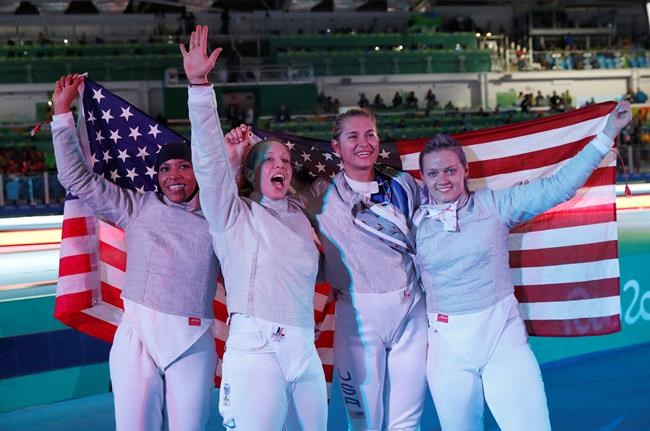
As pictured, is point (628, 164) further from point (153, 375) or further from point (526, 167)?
point (153, 375)

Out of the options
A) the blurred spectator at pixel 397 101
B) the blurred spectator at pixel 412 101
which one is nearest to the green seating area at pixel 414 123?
the blurred spectator at pixel 412 101

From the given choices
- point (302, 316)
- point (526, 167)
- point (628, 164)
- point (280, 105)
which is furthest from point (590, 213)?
point (280, 105)

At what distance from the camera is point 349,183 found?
150 inches

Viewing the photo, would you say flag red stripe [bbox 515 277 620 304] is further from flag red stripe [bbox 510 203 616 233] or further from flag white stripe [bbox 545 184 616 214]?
flag white stripe [bbox 545 184 616 214]

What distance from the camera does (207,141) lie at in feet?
10.5

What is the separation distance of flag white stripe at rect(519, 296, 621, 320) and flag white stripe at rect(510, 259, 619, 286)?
12 cm

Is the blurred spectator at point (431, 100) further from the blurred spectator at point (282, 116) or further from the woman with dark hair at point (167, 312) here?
the woman with dark hair at point (167, 312)

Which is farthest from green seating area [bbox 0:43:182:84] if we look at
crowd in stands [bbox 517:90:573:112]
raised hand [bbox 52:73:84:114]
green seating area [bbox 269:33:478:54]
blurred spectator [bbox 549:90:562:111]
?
raised hand [bbox 52:73:84:114]

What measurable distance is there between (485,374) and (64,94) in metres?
2.34

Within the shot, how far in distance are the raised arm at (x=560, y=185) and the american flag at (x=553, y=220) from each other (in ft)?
2.63

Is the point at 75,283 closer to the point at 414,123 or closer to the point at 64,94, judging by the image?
the point at 64,94

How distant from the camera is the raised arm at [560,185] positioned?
3.64 meters

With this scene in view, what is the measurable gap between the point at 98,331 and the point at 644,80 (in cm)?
3168

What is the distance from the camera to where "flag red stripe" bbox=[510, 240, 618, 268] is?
4.55 metres
